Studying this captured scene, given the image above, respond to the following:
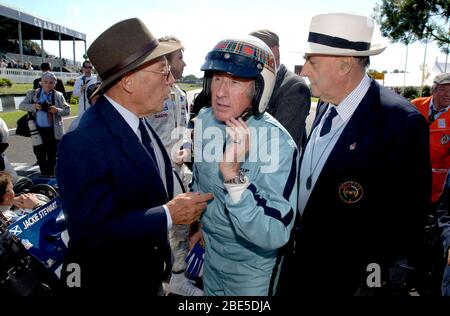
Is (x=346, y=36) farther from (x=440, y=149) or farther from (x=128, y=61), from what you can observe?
(x=440, y=149)

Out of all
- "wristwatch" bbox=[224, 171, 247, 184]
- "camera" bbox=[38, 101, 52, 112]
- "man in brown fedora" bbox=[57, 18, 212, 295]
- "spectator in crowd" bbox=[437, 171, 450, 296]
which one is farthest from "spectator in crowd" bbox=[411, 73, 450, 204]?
"camera" bbox=[38, 101, 52, 112]

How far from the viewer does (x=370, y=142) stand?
79.4 inches

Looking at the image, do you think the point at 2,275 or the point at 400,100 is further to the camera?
the point at 2,275

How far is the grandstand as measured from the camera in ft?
145

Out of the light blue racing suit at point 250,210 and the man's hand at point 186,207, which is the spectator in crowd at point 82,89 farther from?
the man's hand at point 186,207

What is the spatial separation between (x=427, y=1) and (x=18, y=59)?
49065 mm

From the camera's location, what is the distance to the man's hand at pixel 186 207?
2000 millimetres

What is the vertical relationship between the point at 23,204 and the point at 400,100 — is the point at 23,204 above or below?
below

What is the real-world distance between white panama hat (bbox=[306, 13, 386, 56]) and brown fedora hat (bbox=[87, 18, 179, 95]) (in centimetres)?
104

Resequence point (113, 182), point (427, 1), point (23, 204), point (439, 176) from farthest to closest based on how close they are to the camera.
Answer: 1. point (427, 1)
2. point (439, 176)
3. point (23, 204)
4. point (113, 182)

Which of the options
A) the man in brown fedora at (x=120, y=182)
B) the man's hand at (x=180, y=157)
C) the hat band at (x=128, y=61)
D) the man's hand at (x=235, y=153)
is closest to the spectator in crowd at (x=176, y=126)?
the man's hand at (x=180, y=157)

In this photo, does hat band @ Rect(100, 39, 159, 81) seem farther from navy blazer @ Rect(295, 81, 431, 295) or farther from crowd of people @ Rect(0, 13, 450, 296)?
navy blazer @ Rect(295, 81, 431, 295)
